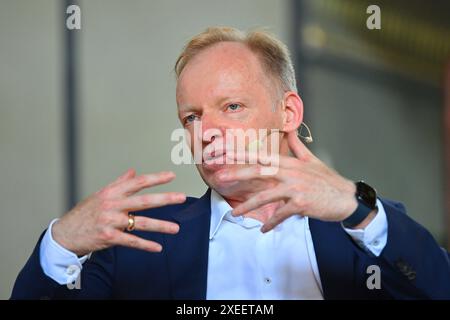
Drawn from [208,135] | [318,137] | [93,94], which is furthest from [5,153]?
[208,135]

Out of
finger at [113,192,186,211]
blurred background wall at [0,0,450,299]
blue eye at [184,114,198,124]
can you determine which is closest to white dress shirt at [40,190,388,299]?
blue eye at [184,114,198,124]

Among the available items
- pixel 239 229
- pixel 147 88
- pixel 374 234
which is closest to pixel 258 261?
pixel 239 229

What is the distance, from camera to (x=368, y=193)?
3.96ft

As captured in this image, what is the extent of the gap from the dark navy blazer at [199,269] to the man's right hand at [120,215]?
0.15 m

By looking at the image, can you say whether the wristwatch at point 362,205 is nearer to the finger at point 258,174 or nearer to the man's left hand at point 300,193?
the man's left hand at point 300,193

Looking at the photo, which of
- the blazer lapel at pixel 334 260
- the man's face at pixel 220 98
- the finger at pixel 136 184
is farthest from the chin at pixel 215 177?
the finger at pixel 136 184

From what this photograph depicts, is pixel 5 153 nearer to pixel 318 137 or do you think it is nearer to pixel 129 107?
pixel 129 107

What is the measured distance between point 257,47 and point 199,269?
552mm

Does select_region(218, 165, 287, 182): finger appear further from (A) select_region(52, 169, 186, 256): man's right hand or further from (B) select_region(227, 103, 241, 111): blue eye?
(B) select_region(227, 103, 241, 111): blue eye

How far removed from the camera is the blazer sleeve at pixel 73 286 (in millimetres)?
1277

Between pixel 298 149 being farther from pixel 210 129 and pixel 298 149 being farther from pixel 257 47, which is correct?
pixel 257 47

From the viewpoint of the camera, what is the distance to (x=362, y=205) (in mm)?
1188
